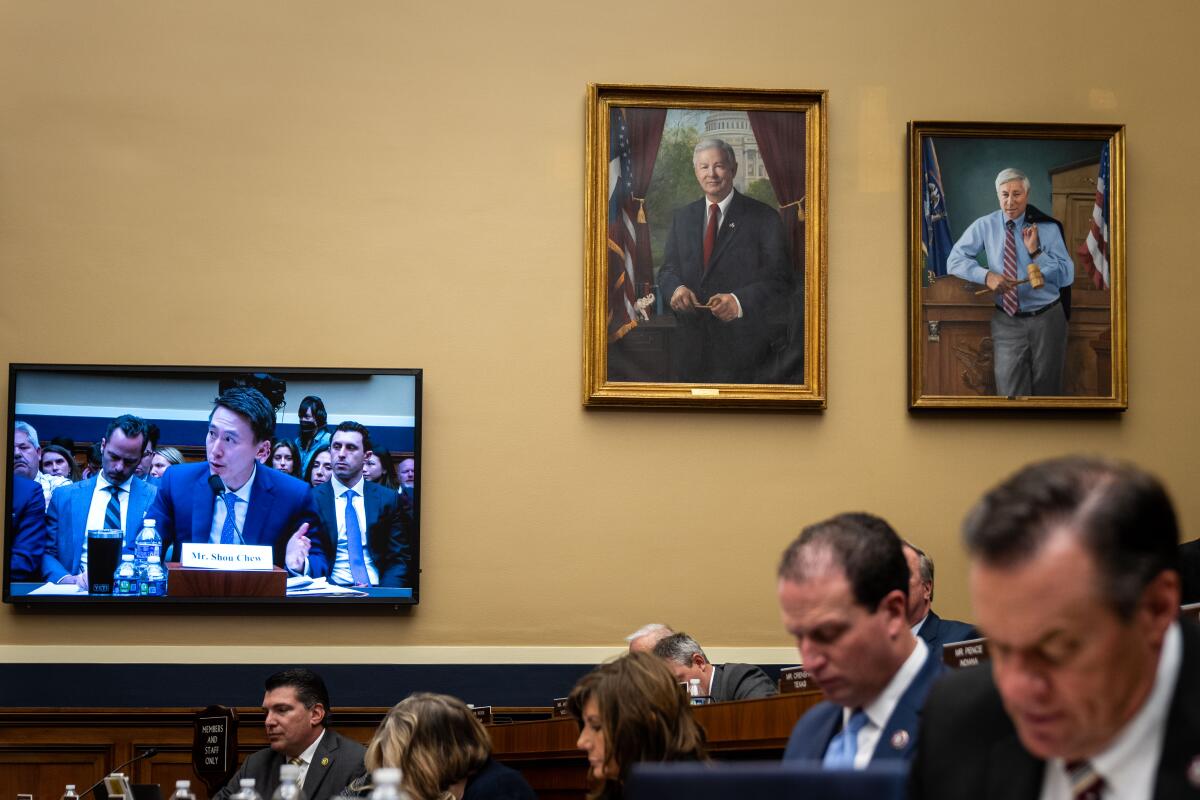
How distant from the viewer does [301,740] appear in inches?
284

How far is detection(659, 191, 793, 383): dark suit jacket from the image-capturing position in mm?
8062

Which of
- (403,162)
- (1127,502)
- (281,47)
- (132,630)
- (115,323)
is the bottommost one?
(132,630)

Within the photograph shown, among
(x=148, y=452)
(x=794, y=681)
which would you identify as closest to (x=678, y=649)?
(x=794, y=681)

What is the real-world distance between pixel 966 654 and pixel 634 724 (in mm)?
882

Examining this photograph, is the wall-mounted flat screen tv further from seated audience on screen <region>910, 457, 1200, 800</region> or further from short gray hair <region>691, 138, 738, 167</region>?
seated audience on screen <region>910, 457, 1200, 800</region>

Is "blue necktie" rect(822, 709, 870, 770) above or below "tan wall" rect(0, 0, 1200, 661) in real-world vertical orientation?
below

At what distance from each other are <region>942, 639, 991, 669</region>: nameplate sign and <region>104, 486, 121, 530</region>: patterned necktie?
17.8ft

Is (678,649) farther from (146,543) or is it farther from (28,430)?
(28,430)

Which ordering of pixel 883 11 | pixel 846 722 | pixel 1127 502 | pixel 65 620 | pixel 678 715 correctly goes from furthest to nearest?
pixel 883 11, pixel 65 620, pixel 678 715, pixel 846 722, pixel 1127 502

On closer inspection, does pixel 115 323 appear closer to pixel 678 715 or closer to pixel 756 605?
pixel 756 605

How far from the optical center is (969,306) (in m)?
8.19

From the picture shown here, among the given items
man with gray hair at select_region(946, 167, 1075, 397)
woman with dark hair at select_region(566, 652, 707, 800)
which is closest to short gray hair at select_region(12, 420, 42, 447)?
woman with dark hair at select_region(566, 652, 707, 800)

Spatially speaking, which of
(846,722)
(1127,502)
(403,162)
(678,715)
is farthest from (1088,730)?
(403,162)

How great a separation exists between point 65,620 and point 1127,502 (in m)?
7.09
